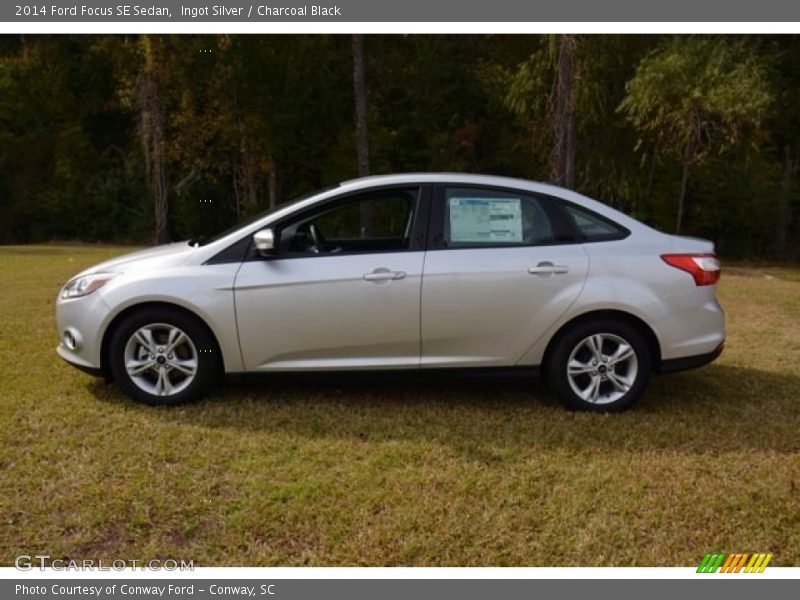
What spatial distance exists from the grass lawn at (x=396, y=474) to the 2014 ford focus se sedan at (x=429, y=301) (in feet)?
0.82

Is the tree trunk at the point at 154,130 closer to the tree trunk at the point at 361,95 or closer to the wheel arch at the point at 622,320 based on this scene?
the tree trunk at the point at 361,95

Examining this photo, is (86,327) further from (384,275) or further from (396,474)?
(396,474)

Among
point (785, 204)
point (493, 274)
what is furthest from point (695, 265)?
point (785, 204)

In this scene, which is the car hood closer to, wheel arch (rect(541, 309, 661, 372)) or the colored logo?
wheel arch (rect(541, 309, 661, 372))

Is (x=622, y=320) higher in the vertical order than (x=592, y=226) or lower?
lower

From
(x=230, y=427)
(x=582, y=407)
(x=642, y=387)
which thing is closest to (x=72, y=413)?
(x=230, y=427)

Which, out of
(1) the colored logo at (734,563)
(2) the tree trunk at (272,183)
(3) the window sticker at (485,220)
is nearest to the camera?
(1) the colored logo at (734,563)

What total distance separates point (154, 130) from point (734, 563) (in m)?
24.2

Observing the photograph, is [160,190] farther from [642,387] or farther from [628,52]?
[642,387]

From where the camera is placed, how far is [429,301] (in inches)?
179

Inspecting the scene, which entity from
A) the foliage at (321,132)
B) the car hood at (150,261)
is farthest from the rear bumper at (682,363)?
the foliage at (321,132)

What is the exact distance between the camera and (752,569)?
3.02m

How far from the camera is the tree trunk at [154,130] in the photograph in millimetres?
22828

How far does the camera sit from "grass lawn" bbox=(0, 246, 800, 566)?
310 centimetres
